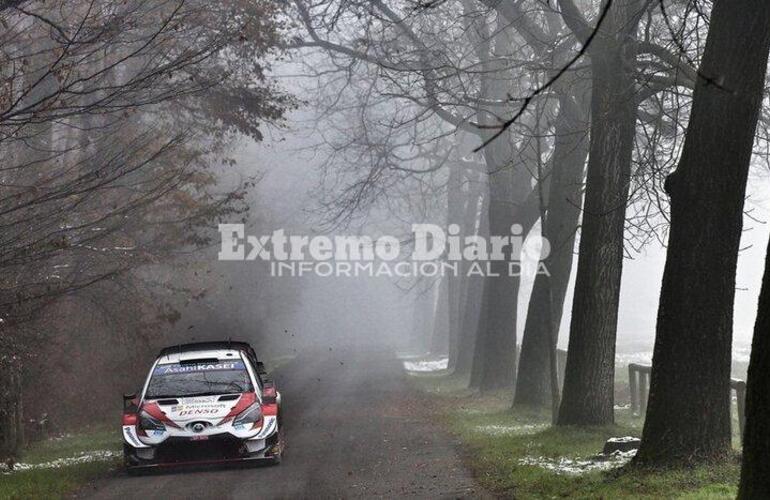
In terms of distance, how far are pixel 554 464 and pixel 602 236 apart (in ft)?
13.9

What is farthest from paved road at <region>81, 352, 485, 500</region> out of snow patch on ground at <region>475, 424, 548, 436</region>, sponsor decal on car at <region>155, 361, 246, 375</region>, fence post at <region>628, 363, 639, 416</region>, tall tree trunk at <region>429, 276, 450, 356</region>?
tall tree trunk at <region>429, 276, 450, 356</region>

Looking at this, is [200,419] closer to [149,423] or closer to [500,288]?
[149,423]

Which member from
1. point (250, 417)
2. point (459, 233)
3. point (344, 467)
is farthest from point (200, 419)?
point (459, 233)

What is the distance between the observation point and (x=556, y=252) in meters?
20.5

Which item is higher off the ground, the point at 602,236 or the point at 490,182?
the point at 490,182

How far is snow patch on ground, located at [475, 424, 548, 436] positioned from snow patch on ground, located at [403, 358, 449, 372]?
2354cm

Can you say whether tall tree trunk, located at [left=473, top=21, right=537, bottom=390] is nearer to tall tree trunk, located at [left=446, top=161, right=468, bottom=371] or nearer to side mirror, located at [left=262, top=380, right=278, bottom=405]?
tall tree trunk, located at [left=446, top=161, right=468, bottom=371]

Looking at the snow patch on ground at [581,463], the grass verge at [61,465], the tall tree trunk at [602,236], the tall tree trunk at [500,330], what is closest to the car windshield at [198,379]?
the grass verge at [61,465]

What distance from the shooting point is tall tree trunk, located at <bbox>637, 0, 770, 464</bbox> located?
10.8m

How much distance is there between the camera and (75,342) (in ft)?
83.2

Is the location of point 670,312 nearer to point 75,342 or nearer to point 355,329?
point 75,342

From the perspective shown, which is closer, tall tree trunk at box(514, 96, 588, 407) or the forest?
the forest

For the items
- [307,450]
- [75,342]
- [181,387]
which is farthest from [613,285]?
[75,342]

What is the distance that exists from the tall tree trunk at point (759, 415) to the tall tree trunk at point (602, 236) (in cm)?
870
